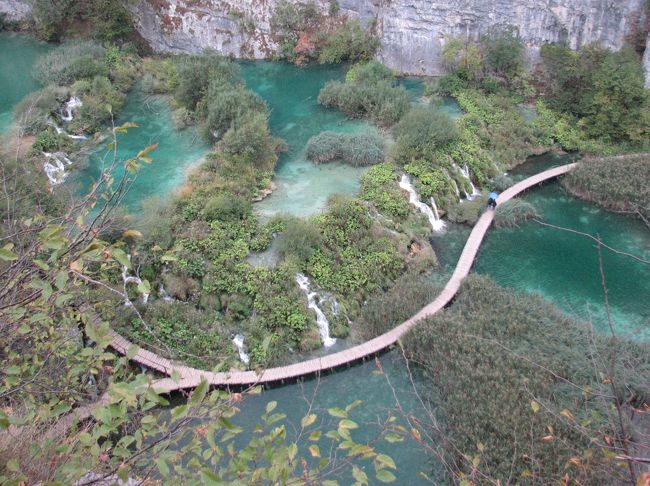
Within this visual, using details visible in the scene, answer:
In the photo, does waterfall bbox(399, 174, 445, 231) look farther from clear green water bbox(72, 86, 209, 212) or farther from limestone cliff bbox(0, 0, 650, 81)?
limestone cliff bbox(0, 0, 650, 81)

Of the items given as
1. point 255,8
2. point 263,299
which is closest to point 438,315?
point 263,299

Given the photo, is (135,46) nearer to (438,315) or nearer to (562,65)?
(562,65)

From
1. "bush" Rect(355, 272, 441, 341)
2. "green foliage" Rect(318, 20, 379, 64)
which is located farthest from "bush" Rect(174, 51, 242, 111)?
"bush" Rect(355, 272, 441, 341)

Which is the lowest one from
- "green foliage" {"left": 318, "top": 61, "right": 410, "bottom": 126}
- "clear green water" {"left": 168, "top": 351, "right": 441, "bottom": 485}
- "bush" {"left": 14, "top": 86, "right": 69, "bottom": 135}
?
"clear green water" {"left": 168, "top": 351, "right": 441, "bottom": 485}

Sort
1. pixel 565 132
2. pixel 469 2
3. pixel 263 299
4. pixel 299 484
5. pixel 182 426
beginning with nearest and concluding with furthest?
pixel 299 484
pixel 182 426
pixel 263 299
pixel 565 132
pixel 469 2

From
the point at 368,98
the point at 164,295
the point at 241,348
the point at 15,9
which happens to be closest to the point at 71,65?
the point at 15,9

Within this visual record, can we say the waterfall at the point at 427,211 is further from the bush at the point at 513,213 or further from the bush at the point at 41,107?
the bush at the point at 41,107

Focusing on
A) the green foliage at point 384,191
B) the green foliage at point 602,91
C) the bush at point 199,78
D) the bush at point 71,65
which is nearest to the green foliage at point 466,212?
the green foliage at point 384,191
